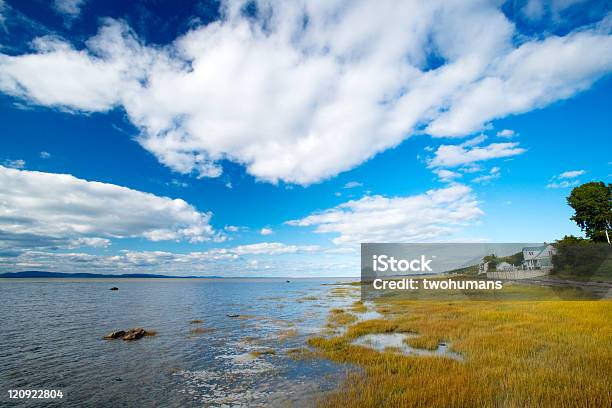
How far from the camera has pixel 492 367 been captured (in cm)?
1706

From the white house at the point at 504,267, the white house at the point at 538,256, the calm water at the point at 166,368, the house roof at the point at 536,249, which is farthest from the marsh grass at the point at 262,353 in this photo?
the house roof at the point at 536,249

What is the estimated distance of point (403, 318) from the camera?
37250 millimetres

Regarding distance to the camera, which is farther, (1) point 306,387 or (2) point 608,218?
(2) point 608,218

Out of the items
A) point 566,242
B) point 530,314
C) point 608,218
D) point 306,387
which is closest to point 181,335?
point 306,387

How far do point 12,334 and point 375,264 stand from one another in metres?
43.8

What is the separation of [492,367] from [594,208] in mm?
92293

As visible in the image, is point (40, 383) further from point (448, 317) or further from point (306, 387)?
point (448, 317)

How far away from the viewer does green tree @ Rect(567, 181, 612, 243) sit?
79125 mm

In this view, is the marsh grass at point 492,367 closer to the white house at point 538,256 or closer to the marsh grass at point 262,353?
the marsh grass at point 262,353

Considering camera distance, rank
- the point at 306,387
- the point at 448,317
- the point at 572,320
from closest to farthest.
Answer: the point at 306,387, the point at 572,320, the point at 448,317

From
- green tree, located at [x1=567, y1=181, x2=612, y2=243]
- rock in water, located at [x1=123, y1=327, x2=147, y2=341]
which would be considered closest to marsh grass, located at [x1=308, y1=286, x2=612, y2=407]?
rock in water, located at [x1=123, y1=327, x2=147, y2=341]

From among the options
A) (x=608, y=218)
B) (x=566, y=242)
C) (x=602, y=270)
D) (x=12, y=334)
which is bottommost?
(x=12, y=334)

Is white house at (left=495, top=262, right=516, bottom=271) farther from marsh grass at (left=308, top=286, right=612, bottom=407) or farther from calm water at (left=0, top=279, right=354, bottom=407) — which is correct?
calm water at (left=0, top=279, right=354, bottom=407)

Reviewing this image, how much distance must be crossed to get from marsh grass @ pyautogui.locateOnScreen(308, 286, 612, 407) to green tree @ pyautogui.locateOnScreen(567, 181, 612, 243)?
68.0 metres
